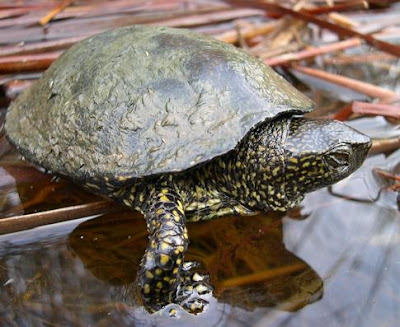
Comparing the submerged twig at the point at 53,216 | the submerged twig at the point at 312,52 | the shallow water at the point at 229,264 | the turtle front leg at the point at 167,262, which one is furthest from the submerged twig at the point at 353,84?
the submerged twig at the point at 53,216

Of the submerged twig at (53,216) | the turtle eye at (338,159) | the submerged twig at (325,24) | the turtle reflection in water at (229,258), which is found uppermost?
the submerged twig at (325,24)

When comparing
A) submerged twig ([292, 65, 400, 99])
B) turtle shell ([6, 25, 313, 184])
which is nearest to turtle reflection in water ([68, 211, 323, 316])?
turtle shell ([6, 25, 313, 184])

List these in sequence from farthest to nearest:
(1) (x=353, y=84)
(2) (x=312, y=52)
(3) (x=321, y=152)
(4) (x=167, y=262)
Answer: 1. (2) (x=312, y=52)
2. (1) (x=353, y=84)
3. (3) (x=321, y=152)
4. (4) (x=167, y=262)

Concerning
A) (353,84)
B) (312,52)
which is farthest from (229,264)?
(312,52)

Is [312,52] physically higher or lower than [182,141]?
lower

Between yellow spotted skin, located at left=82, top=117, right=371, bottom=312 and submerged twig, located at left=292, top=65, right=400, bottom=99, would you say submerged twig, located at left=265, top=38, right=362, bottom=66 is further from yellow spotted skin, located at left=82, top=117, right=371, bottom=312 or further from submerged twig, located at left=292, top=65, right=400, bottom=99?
yellow spotted skin, located at left=82, top=117, right=371, bottom=312

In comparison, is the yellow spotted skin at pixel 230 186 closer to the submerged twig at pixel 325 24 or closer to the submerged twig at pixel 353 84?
the submerged twig at pixel 353 84

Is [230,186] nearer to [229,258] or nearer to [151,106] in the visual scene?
[229,258]

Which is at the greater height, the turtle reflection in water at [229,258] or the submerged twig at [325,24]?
the submerged twig at [325,24]

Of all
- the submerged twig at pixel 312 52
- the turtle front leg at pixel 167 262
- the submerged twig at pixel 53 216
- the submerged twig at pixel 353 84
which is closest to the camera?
the turtle front leg at pixel 167 262
